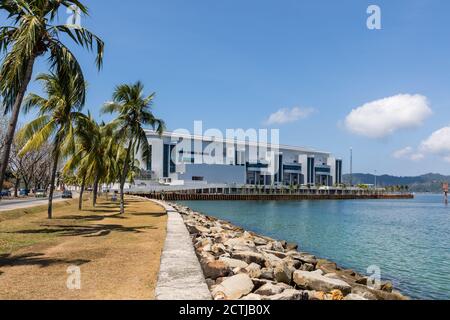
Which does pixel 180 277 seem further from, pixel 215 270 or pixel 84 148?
pixel 84 148

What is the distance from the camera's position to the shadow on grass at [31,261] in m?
11.0

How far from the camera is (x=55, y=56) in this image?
16.0 metres

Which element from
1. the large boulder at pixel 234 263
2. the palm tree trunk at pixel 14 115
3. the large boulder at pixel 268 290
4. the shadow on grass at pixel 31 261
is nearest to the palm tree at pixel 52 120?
the palm tree trunk at pixel 14 115

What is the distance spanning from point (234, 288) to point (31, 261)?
6.40m

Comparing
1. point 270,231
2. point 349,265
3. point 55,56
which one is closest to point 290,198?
point 270,231

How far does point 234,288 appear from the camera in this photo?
344 inches

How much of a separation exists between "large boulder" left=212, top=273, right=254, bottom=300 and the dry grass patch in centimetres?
143

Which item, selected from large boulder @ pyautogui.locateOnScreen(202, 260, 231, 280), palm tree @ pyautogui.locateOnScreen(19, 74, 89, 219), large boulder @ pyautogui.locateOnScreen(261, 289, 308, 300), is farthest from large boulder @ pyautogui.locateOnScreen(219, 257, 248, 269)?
palm tree @ pyautogui.locateOnScreen(19, 74, 89, 219)

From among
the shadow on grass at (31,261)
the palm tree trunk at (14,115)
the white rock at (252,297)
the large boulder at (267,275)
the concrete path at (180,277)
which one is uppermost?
the palm tree trunk at (14,115)

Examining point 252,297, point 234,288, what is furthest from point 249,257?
point 252,297

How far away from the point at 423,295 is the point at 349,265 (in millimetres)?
6143

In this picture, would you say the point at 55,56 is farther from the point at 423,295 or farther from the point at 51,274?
the point at 423,295

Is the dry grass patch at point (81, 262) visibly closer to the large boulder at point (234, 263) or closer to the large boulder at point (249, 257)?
the large boulder at point (234, 263)

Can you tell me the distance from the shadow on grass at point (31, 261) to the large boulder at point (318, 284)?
6.19 metres
